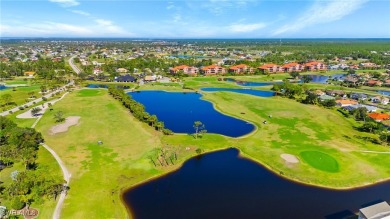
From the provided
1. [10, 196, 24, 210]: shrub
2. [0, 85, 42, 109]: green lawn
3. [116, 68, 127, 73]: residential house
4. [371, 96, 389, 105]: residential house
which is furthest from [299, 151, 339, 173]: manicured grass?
[116, 68, 127, 73]: residential house

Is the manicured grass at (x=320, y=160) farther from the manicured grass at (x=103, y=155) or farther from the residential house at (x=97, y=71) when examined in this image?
the residential house at (x=97, y=71)

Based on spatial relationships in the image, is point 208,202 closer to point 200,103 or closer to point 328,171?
point 328,171

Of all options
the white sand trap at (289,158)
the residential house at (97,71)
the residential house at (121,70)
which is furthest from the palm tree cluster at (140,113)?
the residential house at (121,70)

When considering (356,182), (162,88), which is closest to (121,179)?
(356,182)

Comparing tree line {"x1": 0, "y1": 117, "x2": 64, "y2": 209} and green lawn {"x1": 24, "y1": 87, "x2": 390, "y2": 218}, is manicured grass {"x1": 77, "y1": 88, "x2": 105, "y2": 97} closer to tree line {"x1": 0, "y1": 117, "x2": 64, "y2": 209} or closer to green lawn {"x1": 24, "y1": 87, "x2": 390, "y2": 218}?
green lawn {"x1": 24, "y1": 87, "x2": 390, "y2": 218}

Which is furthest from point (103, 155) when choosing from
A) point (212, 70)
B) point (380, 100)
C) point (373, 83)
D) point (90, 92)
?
point (373, 83)
